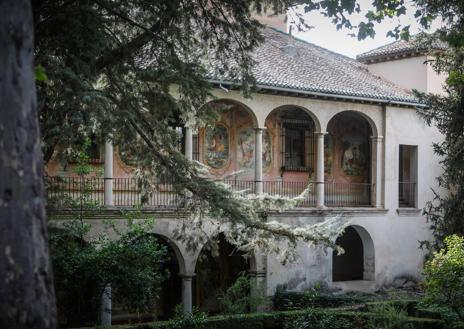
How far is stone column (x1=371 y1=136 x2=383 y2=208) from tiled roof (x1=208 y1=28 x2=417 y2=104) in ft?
5.01

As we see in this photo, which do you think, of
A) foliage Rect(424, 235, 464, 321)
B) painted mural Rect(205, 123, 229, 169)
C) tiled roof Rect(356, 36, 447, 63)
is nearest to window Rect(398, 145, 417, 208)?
tiled roof Rect(356, 36, 447, 63)

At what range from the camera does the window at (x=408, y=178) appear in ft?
83.5

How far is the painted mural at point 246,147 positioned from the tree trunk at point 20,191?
18661mm

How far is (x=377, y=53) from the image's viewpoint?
95.8 feet

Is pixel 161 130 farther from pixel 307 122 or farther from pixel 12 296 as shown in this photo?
pixel 307 122

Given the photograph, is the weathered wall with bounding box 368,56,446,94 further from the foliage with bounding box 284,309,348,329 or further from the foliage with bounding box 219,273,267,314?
the foliage with bounding box 284,309,348,329

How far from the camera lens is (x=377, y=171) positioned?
24156mm

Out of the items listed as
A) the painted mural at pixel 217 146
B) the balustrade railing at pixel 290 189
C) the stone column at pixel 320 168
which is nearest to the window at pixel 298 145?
the balustrade railing at pixel 290 189

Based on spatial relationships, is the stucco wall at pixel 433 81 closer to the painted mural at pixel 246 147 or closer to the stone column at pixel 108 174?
the painted mural at pixel 246 147

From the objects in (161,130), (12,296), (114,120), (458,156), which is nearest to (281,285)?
(458,156)

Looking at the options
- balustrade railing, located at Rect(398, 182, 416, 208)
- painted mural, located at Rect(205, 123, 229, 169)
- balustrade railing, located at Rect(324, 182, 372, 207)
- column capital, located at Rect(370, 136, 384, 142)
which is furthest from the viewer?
balustrade railing, located at Rect(398, 182, 416, 208)

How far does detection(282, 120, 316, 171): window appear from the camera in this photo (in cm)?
2377

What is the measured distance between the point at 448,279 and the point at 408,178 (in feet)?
47.8

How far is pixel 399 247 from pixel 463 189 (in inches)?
211
